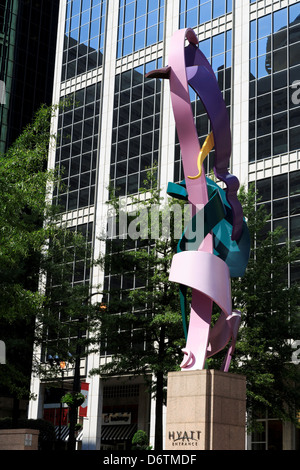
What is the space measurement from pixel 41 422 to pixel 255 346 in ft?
34.8

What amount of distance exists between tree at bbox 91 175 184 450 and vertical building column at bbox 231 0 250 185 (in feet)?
54.9

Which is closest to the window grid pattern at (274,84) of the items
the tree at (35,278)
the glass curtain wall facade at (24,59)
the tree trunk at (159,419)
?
the tree at (35,278)

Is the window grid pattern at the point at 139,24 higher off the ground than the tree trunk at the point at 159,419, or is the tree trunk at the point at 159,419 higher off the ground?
the window grid pattern at the point at 139,24

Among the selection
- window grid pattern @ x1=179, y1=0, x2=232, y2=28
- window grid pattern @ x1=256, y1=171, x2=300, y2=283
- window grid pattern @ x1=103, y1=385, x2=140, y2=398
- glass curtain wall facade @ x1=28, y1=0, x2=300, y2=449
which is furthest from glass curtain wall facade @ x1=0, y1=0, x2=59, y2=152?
window grid pattern @ x1=256, y1=171, x2=300, y2=283

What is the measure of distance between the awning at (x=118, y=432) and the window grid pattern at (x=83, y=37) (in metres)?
28.9

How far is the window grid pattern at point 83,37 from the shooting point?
5822 cm

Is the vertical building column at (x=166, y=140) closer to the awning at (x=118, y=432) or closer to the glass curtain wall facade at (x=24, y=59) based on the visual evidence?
the awning at (x=118, y=432)

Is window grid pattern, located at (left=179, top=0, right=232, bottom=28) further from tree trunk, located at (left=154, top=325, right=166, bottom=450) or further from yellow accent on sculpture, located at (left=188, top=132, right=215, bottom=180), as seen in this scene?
yellow accent on sculpture, located at (left=188, top=132, right=215, bottom=180)

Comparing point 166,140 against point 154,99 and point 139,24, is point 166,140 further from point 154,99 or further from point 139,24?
point 139,24

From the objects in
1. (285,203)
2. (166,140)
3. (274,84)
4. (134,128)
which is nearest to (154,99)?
(134,128)

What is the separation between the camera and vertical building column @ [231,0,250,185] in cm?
4638
